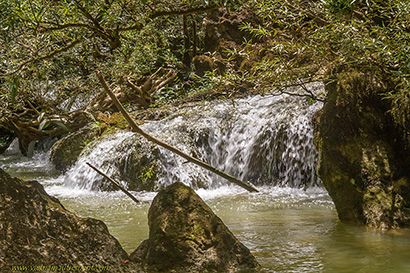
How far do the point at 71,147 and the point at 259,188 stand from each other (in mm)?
6104

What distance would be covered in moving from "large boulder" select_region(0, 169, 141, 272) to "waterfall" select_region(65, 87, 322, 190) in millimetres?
6186

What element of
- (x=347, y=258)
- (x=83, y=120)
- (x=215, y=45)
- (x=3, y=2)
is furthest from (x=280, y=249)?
(x=215, y=45)

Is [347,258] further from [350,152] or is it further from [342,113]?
[342,113]

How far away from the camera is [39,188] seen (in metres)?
2.73

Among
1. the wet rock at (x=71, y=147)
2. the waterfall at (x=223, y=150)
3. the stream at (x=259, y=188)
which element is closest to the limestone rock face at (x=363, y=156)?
the stream at (x=259, y=188)

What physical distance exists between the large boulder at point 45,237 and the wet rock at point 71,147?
9.12 meters

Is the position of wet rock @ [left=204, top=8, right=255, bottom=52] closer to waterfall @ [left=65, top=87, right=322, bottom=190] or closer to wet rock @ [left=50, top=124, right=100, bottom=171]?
waterfall @ [left=65, top=87, right=322, bottom=190]

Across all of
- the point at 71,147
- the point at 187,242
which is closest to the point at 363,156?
the point at 187,242

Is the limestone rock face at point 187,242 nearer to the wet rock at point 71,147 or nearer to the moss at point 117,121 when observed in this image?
the moss at point 117,121

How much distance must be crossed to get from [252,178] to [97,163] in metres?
3.76

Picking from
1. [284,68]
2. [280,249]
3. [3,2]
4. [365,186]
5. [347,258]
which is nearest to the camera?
[3,2]

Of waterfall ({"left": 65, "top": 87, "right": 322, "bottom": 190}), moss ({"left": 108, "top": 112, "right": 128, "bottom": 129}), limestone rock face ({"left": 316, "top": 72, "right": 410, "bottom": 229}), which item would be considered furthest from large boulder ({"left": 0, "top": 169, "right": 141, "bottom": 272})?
moss ({"left": 108, "top": 112, "right": 128, "bottom": 129})

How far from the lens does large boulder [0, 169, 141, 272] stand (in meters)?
2.35

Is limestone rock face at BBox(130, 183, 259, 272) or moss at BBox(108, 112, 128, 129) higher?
moss at BBox(108, 112, 128, 129)
